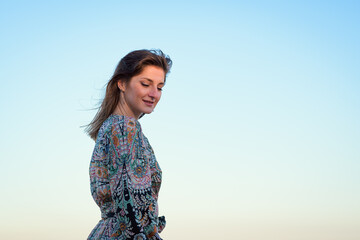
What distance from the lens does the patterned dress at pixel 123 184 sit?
441cm

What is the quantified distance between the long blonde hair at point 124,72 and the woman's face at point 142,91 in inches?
1.9

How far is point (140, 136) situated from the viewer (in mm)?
4707

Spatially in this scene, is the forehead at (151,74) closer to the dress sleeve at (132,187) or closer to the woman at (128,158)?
the woman at (128,158)

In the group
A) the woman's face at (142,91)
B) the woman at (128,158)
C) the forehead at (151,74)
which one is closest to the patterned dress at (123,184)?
the woman at (128,158)

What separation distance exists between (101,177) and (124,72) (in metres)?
1.02

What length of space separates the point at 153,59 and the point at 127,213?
1.47m

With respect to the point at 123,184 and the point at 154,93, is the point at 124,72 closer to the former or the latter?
the point at 154,93

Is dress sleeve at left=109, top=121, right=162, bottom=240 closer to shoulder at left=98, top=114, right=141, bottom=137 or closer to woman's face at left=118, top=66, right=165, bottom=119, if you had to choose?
shoulder at left=98, top=114, right=141, bottom=137

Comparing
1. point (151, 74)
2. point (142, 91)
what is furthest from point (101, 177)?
point (151, 74)

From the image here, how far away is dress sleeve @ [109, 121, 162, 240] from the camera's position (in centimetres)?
438

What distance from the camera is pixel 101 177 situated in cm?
462

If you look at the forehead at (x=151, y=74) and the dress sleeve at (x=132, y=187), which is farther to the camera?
the forehead at (x=151, y=74)

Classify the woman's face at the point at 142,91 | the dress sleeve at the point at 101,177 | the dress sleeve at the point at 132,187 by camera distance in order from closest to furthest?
the dress sleeve at the point at 132,187 < the dress sleeve at the point at 101,177 < the woman's face at the point at 142,91

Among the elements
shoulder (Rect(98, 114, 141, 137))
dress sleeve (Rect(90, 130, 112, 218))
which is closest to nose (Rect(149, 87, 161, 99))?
shoulder (Rect(98, 114, 141, 137))
